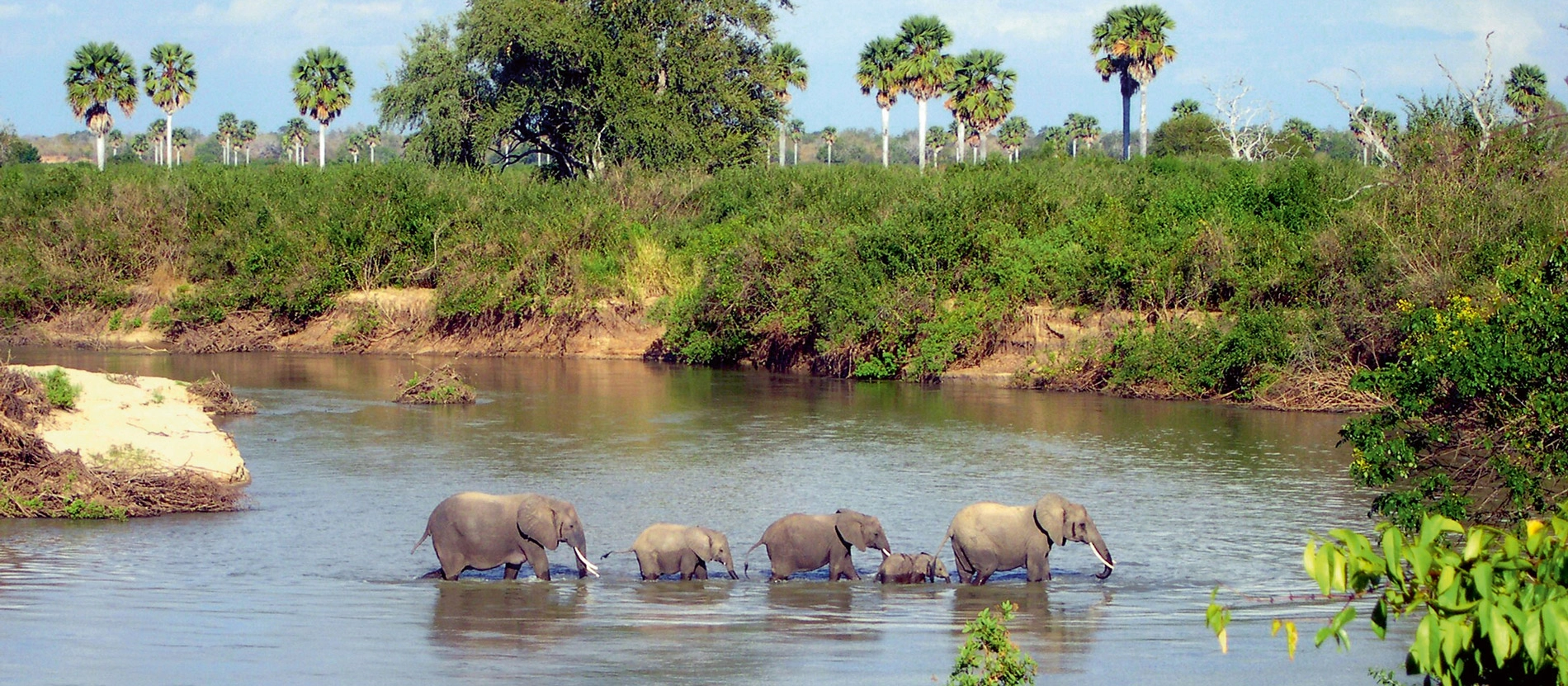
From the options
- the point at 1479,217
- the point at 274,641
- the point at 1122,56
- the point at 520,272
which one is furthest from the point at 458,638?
the point at 1122,56

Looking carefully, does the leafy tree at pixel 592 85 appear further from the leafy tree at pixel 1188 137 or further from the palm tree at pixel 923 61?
the leafy tree at pixel 1188 137

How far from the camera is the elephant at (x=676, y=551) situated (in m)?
12.1

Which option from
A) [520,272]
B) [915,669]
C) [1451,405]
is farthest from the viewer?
[520,272]

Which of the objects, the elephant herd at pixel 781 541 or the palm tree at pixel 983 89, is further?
the palm tree at pixel 983 89

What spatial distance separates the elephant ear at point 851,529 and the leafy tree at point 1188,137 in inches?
2029

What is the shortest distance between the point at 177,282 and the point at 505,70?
11.9 metres

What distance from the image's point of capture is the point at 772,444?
20.7m

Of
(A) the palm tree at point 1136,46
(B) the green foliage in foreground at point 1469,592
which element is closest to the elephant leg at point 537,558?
(B) the green foliage in foreground at point 1469,592

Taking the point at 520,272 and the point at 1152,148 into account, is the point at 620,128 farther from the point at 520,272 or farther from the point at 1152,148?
the point at 1152,148

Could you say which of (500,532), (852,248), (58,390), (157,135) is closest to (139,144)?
(157,135)

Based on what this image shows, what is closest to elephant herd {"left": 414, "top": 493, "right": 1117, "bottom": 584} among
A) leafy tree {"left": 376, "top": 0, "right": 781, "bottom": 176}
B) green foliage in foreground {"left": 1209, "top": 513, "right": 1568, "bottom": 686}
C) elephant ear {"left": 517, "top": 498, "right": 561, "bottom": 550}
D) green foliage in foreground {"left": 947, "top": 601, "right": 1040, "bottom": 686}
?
elephant ear {"left": 517, "top": 498, "right": 561, "bottom": 550}

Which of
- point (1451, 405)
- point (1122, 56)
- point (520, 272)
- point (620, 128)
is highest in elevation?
point (1122, 56)

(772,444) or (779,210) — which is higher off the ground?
(779,210)

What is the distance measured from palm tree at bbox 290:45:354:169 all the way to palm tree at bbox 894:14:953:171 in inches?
989
